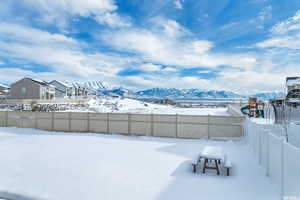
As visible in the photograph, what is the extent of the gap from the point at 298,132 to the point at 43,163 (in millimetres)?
8874

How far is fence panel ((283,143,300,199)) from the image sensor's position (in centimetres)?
304

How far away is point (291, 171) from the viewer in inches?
130

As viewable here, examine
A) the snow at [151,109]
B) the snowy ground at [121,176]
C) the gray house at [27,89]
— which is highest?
the gray house at [27,89]

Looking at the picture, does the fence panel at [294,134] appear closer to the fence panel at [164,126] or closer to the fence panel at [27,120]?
the fence panel at [164,126]

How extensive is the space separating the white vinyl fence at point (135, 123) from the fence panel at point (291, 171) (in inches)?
276

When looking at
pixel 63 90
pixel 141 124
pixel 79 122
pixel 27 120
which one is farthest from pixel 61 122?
pixel 63 90

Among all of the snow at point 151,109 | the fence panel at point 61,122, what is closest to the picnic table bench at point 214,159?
the fence panel at point 61,122

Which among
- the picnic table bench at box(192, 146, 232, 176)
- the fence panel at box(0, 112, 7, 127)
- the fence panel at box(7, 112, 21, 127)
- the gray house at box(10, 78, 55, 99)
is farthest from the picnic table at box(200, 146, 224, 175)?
the gray house at box(10, 78, 55, 99)

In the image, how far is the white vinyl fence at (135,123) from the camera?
35.1ft

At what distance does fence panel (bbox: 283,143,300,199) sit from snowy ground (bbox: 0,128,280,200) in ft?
2.72

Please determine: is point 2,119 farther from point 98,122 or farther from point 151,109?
point 151,109

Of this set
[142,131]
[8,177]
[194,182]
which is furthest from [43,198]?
[142,131]

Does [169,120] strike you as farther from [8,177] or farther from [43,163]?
[8,177]

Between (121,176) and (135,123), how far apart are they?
21.4 ft
